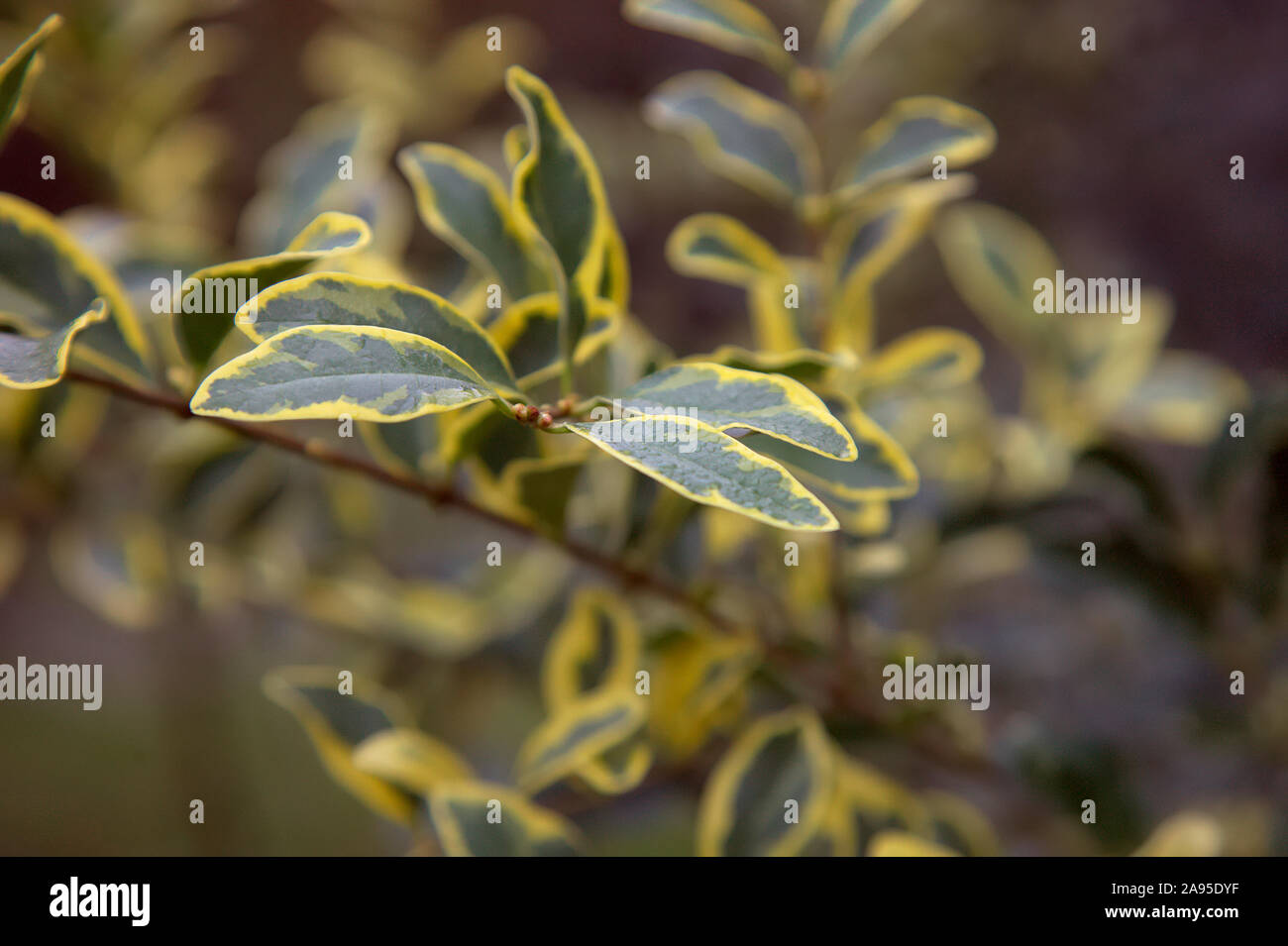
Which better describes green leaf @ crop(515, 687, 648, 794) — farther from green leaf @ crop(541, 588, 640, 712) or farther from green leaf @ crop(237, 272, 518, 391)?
green leaf @ crop(237, 272, 518, 391)

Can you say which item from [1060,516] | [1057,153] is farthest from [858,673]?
[1057,153]

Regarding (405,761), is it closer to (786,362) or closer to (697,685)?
(697,685)

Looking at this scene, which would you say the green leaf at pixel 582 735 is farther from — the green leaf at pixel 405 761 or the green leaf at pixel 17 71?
the green leaf at pixel 17 71

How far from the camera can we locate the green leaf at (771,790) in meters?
0.59

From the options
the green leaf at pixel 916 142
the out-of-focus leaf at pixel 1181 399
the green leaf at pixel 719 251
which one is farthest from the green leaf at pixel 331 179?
the out-of-focus leaf at pixel 1181 399

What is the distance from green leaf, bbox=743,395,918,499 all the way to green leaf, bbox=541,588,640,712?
200 mm

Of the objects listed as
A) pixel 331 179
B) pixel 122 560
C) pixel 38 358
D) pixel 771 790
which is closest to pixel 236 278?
pixel 38 358

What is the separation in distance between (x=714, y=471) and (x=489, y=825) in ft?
1.12

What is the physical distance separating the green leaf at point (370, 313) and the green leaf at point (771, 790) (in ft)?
1.00

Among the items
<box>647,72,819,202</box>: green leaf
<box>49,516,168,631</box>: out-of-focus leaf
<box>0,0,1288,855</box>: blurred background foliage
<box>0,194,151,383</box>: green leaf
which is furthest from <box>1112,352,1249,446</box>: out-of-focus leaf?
<box>49,516,168,631</box>: out-of-focus leaf

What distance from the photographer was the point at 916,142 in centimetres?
60
